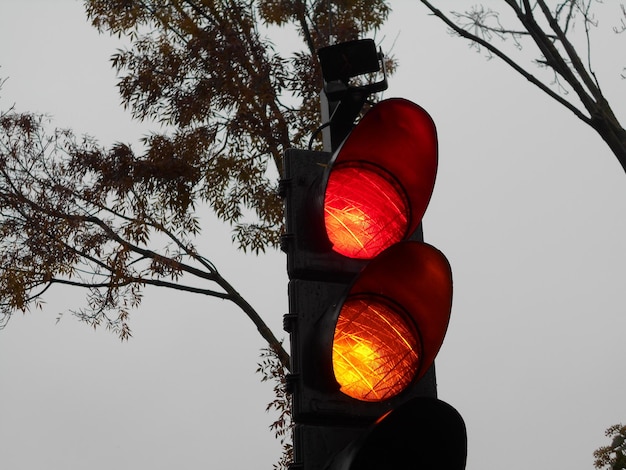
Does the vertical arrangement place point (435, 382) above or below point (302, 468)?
above

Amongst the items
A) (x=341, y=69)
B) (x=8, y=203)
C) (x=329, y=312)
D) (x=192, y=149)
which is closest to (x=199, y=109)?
(x=192, y=149)

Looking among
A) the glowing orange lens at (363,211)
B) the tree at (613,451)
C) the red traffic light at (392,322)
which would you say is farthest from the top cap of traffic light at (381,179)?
the tree at (613,451)

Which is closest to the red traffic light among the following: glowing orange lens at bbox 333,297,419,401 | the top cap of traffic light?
glowing orange lens at bbox 333,297,419,401

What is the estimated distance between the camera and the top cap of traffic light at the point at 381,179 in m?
2.19

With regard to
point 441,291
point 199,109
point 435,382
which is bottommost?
point 435,382

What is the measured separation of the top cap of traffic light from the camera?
7.18 feet

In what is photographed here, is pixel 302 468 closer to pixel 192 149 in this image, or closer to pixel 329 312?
pixel 329 312

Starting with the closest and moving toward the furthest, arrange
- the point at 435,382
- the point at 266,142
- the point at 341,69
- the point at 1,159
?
the point at 435,382
the point at 341,69
the point at 266,142
the point at 1,159

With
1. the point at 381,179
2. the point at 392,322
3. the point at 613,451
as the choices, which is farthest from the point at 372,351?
the point at 613,451

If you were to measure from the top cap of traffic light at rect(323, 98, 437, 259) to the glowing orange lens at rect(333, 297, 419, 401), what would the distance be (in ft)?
0.57

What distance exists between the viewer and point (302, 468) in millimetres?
1916

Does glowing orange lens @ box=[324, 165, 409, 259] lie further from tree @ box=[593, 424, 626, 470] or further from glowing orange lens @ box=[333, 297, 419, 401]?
tree @ box=[593, 424, 626, 470]

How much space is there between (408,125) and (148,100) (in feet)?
24.5

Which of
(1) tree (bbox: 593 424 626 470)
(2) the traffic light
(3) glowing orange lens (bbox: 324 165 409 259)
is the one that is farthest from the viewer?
(1) tree (bbox: 593 424 626 470)
